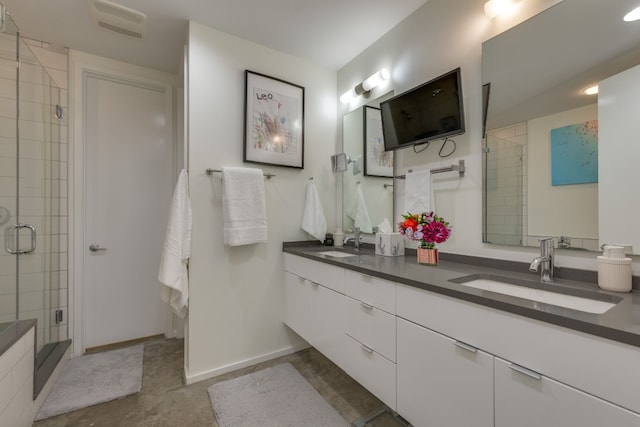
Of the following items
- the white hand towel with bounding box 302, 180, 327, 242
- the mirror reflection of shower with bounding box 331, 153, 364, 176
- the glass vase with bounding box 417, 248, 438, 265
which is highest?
the mirror reflection of shower with bounding box 331, 153, 364, 176

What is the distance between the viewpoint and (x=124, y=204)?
2613 mm

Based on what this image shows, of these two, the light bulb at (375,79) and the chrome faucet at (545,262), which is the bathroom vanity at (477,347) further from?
the light bulb at (375,79)

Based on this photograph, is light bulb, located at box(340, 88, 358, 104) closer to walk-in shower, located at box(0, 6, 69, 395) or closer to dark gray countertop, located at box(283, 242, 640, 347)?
dark gray countertop, located at box(283, 242, 640, 347)

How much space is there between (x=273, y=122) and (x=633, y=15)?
6.68 ft

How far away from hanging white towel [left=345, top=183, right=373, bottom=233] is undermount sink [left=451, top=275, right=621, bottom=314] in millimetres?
1038

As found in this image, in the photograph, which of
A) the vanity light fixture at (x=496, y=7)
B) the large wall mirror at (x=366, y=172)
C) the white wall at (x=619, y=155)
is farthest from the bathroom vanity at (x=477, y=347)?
the vanity light fixture at (x=496, y=7)

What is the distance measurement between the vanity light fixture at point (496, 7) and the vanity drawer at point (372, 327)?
5.56 feet

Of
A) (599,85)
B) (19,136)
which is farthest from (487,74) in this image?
(19,136)

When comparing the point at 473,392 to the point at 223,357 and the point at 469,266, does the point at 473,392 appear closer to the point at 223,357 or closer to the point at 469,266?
the point at 469,266

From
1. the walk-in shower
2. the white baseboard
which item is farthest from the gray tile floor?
the walk-in shower

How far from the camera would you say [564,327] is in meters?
0.79

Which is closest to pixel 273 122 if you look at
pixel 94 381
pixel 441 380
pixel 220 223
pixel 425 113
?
pixel 220 223

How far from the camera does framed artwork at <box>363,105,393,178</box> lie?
2.17 metres

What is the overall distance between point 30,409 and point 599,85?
3.28 metres
